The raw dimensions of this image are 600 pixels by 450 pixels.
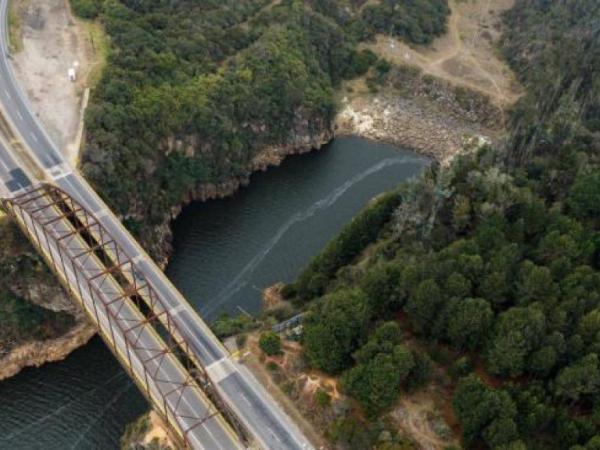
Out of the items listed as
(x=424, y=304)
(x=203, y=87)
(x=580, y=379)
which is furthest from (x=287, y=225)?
(x=580, y=379)

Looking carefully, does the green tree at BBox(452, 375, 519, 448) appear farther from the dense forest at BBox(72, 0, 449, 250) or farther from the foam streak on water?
the dense forest at BBox(72, 0, 449, 250)

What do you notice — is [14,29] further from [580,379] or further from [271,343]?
[580,379]

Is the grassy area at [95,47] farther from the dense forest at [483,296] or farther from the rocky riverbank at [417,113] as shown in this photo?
the dense forest at [483,296]

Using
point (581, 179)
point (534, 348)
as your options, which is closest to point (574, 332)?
point (534, 348)

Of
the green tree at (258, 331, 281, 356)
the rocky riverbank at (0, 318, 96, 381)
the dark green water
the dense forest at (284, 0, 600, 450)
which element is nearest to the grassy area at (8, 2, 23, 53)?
the dark green water

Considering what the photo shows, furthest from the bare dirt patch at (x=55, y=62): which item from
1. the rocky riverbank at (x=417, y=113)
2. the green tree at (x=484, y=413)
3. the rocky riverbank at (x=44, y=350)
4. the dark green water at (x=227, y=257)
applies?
the green tree at (x=484, y=413)

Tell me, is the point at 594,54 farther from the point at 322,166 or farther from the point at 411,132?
the point at 322,166
